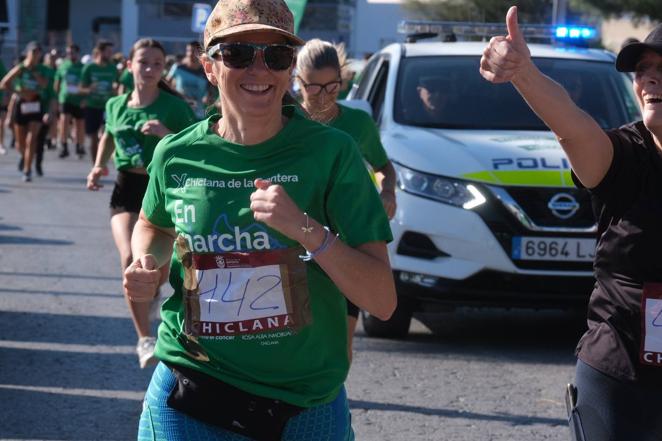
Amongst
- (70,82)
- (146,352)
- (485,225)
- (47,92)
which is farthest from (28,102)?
(146,352)

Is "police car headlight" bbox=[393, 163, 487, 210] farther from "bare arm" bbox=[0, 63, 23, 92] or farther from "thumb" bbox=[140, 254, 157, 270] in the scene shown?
"bare arm" bbox=[0, 63, 23, 92]

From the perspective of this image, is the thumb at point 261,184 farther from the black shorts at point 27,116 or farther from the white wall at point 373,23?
the white wall at point 373,23

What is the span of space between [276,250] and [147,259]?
0.35 m

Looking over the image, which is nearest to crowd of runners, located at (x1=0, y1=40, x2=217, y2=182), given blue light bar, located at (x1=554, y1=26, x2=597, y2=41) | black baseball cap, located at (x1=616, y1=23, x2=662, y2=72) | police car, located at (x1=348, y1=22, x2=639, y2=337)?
blue light bar, located at (x1=554, y1=26, x2=597, y2=41)

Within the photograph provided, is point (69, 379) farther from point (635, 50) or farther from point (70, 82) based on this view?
point (70, 82)

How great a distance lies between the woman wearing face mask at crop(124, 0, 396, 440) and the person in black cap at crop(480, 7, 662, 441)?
2.06ft

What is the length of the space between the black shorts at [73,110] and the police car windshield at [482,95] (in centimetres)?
1664

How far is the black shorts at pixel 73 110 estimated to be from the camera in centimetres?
2509

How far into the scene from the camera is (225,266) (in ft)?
10.8

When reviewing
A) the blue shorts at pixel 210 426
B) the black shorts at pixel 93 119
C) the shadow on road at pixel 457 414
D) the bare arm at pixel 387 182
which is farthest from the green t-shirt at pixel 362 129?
the black shorts at pixel 93 119

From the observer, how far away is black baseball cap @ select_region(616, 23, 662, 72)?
3.47m

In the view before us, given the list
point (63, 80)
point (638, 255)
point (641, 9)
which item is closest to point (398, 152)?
point (638, 255)

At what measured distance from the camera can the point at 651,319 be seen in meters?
3.54

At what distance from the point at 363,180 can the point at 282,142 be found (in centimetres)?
22
